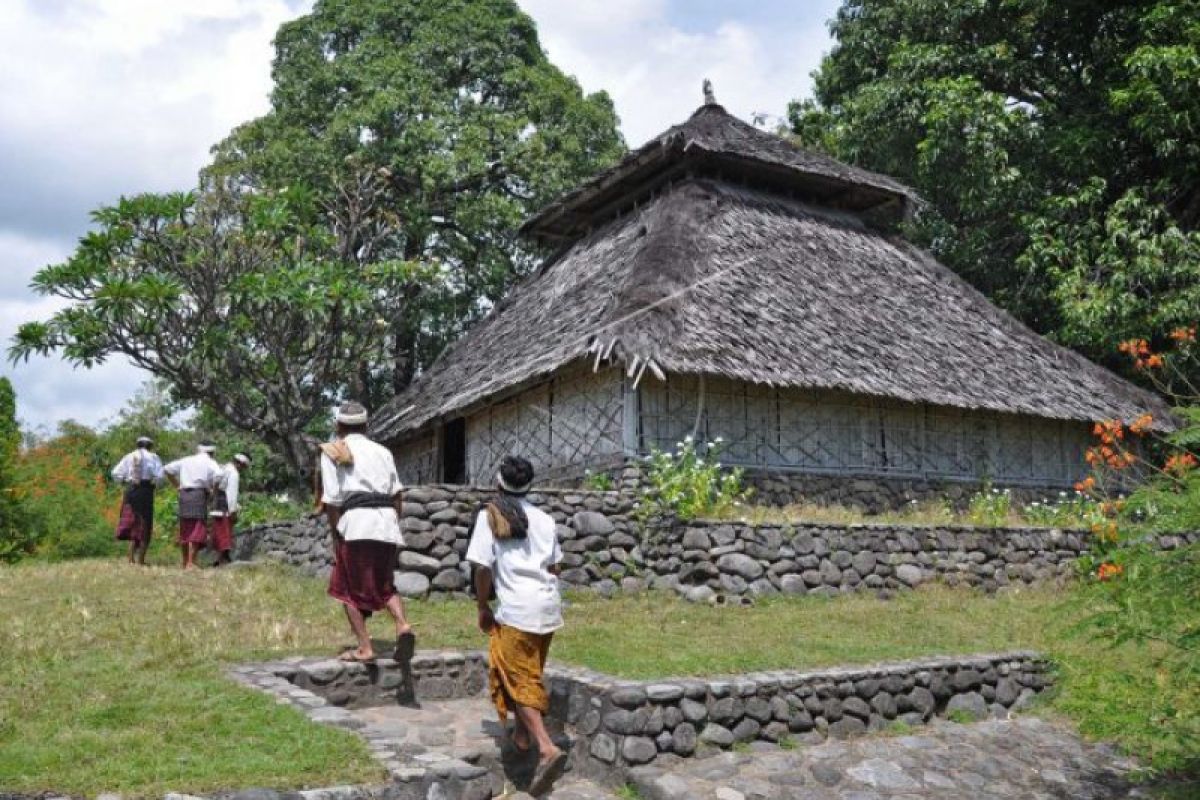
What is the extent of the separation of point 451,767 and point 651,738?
1.54 metres

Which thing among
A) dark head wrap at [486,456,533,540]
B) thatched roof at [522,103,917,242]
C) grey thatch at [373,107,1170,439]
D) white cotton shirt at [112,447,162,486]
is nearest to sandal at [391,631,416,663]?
dark head wrap at [486,456,533,540]

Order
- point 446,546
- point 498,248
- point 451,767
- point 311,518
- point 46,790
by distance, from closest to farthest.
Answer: point 46,790, point 451,767, point 446,546, point 311,518, point 498,248

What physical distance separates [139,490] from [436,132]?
10898 mm

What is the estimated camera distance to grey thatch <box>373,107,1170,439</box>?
41.1 feet

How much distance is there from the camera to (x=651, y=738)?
21.6 ft

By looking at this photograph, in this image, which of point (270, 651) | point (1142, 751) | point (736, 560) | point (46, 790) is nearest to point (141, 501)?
point (270, 651)

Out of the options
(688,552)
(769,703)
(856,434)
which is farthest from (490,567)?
(856,434)

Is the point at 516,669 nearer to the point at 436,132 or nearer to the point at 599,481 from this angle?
the point at 599,481

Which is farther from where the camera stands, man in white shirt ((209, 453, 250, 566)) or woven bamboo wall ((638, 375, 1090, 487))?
man in white shirt ((209, 453, 250, 566))

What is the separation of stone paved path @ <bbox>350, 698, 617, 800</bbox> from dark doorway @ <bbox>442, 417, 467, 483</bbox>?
1065 centimetres

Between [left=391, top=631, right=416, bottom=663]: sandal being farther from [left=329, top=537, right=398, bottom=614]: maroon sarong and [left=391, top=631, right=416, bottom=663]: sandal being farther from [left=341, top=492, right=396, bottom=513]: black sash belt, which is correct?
[left=341, top=492, right=396, bottom=513]: black sash belt

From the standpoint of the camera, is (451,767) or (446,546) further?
(446,546)

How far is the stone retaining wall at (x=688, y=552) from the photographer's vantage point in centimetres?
1072

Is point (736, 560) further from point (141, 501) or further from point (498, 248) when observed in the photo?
point (498, 248)
